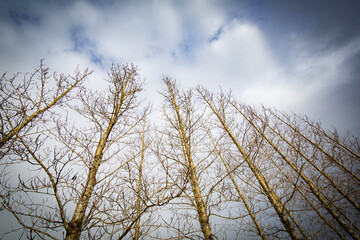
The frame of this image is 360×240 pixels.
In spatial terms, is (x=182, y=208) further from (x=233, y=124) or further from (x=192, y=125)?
(x=233, y=124)

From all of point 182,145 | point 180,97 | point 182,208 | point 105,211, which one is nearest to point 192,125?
point 182,145

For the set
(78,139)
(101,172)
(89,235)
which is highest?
(78,139)

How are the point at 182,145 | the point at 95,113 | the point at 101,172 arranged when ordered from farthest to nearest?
1. the point at 182,145
2. the point at 95,113
3. the point at 101,172

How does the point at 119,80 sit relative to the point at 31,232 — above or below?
→ above

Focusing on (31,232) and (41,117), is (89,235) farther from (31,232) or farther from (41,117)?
(41,117)

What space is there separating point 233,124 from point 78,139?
215 inches

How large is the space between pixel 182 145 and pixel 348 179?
25.5ft

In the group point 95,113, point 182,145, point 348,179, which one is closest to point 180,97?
point 182,145

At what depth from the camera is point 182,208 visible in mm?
3270

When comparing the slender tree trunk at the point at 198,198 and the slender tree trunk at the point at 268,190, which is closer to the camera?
the slender tree trunk at the point at 198,198

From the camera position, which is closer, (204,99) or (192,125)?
(192,125)

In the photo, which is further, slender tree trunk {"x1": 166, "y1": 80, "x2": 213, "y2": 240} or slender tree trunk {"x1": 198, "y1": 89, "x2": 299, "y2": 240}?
slender tree trunk {"x1": 198, "y1": 89, "x2": 299, "y2": 240}

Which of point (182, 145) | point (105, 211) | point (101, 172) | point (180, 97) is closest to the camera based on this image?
point (105, 211)

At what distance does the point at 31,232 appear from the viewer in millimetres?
1854
